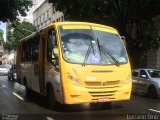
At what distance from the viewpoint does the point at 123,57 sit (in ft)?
51.1

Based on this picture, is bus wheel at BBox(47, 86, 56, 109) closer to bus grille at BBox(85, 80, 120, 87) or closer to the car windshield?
bus grille at BBox(85, 80, 120, 87)

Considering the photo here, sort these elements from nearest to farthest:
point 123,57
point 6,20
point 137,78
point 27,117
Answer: point 27,117, point 123,57, point 137,78, point 6,20

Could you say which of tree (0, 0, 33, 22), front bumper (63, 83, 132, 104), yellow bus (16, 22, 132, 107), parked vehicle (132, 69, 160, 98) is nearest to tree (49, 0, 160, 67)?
tree (0, 0, 33, 22)

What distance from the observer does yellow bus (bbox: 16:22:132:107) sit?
47.5 ft

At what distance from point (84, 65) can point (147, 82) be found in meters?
8.34

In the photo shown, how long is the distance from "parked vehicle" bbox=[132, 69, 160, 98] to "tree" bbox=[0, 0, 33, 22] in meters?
13.5

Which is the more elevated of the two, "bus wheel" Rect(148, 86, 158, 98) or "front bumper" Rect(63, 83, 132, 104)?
"front bumper" Rect(63, 83, 132, 104)

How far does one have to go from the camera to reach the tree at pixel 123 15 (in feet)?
108

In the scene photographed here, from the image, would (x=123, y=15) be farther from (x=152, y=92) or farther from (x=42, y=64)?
(x=42, y=64)

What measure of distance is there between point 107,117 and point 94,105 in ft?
11.2

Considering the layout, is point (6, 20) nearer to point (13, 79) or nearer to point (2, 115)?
point (13, 79)

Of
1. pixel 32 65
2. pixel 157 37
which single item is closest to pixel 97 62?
pixel 32 65

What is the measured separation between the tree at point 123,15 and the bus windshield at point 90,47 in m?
17.2

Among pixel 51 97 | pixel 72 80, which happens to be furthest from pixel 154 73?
pixel 72 80
